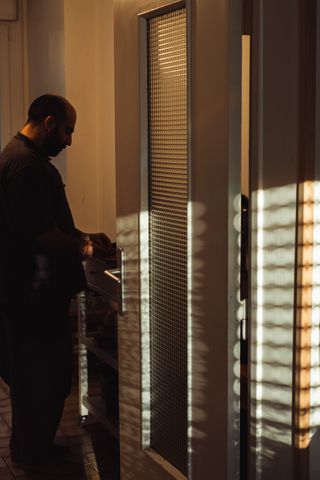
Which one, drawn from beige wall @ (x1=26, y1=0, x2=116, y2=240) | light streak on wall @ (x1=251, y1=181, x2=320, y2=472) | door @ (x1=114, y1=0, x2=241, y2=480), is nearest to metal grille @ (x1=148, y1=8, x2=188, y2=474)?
door @ (x1=114, y1=0, x2=241, y2=480)

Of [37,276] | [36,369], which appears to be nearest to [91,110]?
[37,276]

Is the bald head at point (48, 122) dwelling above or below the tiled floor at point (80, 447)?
above

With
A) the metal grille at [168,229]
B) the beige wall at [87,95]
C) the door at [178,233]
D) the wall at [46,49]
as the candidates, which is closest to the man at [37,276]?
the door at [178,233]

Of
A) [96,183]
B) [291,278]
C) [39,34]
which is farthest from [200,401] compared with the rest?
[39,34]

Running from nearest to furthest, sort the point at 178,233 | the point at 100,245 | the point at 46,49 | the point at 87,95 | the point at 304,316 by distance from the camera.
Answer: the point at 304,316 < the point at 178,233 < the point at 100,245 < the point at 87,95 < the point at 46,49

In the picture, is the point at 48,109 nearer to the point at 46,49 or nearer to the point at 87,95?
the point at 87,95

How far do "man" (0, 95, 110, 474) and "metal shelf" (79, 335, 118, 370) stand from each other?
0.53ft

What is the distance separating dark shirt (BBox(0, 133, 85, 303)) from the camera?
3.13 meters

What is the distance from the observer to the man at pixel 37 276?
3162 mm

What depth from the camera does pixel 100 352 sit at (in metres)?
3.55

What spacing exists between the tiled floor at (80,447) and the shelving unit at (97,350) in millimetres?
92

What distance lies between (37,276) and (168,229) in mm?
952

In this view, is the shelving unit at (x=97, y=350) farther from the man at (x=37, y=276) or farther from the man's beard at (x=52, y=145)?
the man's beard at (x=52, y=145)

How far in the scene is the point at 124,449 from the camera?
110 inches
